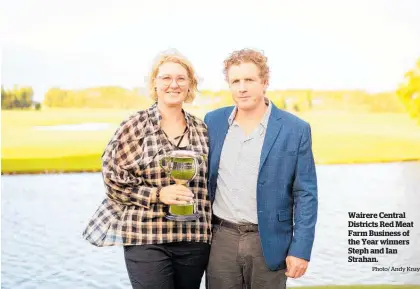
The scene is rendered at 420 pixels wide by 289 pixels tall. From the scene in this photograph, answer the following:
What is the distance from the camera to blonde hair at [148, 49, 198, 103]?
210cm

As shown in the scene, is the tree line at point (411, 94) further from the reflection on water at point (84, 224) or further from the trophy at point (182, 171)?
the trophy at point (182, 171)

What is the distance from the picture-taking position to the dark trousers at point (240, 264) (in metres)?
2.03

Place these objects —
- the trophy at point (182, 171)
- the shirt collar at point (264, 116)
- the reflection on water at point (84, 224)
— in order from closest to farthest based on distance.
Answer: the trophy at point (182, 171), the shirt collar at point (264, 116), the reflection on water at point (84, 224)

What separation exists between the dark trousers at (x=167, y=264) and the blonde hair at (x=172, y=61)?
57cm

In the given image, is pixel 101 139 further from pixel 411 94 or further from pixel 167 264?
pixel 411 94

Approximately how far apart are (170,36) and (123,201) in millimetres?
1693

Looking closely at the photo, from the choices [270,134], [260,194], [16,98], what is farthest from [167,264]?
[16,98]

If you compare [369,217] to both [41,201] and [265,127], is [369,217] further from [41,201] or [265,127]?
[41,201]

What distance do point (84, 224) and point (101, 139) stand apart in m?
0.55

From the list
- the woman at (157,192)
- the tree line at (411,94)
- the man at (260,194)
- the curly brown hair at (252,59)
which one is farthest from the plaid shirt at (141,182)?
the tree line at (411,94)

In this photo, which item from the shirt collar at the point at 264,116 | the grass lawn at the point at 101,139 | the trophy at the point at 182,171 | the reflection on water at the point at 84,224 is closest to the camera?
the trophy at the point at 182,171

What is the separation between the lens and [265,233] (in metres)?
2.01

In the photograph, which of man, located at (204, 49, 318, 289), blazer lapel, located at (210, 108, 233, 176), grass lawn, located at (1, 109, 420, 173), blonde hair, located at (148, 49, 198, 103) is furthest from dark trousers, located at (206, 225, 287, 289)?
grass lawn, located at (1, 109, 420, 173)

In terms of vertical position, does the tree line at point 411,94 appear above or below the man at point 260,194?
above
